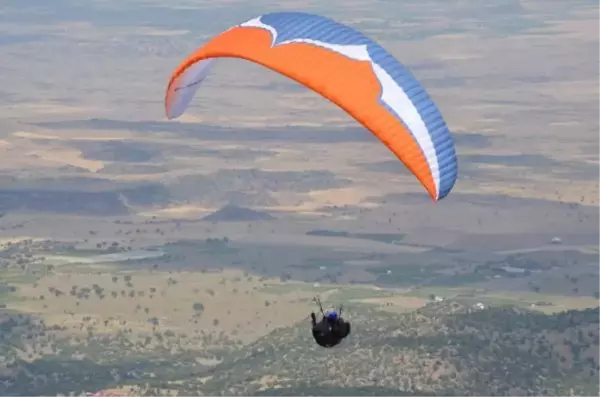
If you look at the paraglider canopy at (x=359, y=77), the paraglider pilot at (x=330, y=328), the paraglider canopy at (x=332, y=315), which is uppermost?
the paraglider canopy at (x=359, y=77)

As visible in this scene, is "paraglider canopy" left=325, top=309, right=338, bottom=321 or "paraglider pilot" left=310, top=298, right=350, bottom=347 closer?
"paraglider pilot" left=310, top=298, right=350, bottom=347

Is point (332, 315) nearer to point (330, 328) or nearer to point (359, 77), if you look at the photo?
point (330, 328)

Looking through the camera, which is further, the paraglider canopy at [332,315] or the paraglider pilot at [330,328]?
the paraglider canopy at [332,315]

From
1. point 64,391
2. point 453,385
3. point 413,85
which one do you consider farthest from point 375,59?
point 64,391

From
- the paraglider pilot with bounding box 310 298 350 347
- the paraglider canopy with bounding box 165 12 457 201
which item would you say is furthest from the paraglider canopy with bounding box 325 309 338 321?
the paraglider canopy with bounding box 165 12 457 201

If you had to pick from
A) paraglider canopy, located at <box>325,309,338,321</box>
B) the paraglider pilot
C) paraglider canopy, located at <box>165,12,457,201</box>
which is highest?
paraglider canopy, located at <box>165,12,457,201</box>

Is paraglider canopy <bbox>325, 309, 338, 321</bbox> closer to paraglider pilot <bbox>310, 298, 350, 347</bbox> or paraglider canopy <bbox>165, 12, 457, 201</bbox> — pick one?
paraglider pilot <bbox>310, 298, 350, 347</bbox>

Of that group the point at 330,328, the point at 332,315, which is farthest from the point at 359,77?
the point at 330,328

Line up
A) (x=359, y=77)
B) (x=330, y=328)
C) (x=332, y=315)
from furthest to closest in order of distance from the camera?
1. (x=359, y=77)
2. (x=332, y=315)
3. (x=330, y=328)

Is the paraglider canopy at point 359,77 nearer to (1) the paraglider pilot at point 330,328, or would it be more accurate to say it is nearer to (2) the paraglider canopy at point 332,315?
(2) the paraglider canopy at point 332,315

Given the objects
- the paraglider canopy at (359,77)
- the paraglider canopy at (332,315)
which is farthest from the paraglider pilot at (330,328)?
the paraglider canopy at (359,77)
